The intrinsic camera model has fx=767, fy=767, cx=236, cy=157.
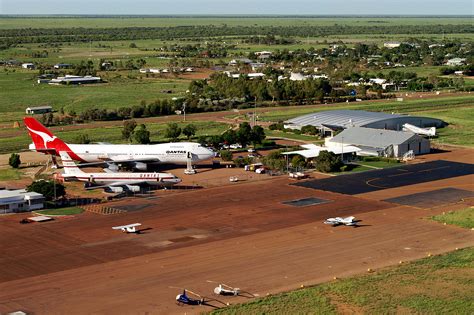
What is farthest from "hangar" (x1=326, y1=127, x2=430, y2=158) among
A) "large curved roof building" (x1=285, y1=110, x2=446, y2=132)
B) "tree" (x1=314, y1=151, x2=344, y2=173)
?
"tree" (x1=314, y1=151, x2=344, y2=173)

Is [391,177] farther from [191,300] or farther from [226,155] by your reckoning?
[191,300]

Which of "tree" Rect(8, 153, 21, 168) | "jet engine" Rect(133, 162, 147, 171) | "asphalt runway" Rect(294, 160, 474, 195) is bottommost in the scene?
"asphalt runway" Rect(294, 160, 474, 195)

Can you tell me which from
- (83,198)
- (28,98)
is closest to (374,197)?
(83,198)

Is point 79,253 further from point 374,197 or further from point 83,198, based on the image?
point 374,197

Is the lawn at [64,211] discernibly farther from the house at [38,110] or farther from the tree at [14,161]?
the house at [38,110]

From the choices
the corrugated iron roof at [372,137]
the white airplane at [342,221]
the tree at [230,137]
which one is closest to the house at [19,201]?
the white airplane at [342,221]

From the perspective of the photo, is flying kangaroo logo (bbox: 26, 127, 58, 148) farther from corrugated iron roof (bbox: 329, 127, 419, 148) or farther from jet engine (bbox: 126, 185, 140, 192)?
corrugated iron roof (bbox: 329, 127, 419, 148)
